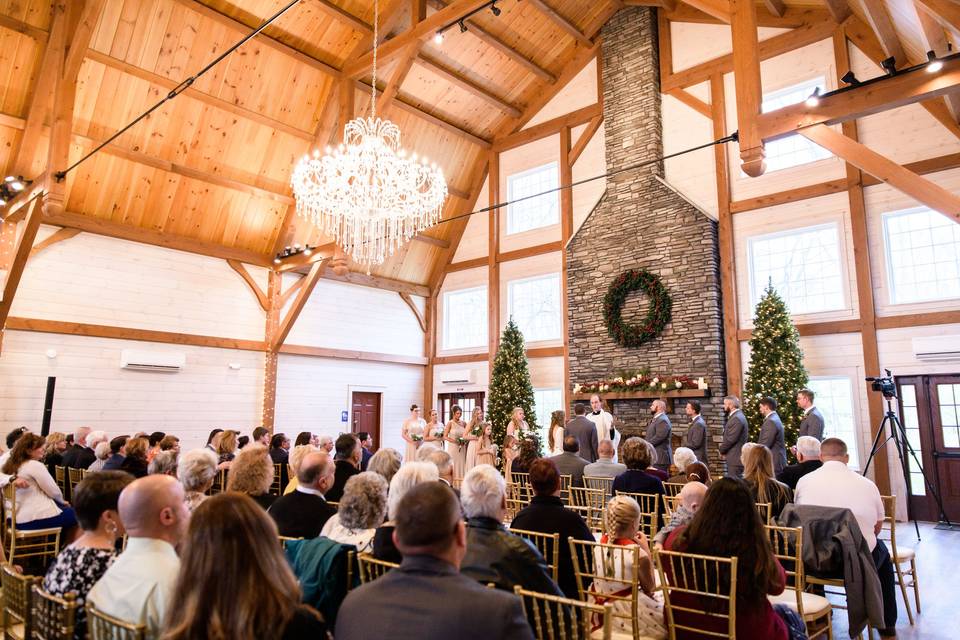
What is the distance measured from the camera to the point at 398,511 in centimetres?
165

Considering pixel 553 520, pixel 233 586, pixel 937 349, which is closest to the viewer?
pixel 233 586

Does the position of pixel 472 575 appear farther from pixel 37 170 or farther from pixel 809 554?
pixel 37 170

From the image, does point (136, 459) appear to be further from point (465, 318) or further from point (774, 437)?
point (465, 318)

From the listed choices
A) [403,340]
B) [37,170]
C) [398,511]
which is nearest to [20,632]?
[398,511]

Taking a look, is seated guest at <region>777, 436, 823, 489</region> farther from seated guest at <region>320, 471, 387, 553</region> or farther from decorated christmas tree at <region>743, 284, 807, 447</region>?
decorated christmas tree at <region>743, 284, 807, 447</region>

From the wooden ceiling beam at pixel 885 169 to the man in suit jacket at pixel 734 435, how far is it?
2967 millimetres

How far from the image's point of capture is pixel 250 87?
10148 millimetres

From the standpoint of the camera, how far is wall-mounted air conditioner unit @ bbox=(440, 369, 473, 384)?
13.3 metres

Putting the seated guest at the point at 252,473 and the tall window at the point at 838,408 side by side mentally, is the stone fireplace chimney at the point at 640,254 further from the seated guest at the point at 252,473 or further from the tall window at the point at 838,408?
the seated guest at the point at 252,473

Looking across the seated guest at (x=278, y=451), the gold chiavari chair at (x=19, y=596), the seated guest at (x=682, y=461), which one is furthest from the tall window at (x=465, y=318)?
the gold chiavari chair at (x=19, y=596)

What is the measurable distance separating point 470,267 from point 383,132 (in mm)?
6614

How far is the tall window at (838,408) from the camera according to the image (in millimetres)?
8586

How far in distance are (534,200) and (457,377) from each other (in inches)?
161

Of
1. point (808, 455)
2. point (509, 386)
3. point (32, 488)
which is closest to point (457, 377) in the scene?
point (509, 386)
